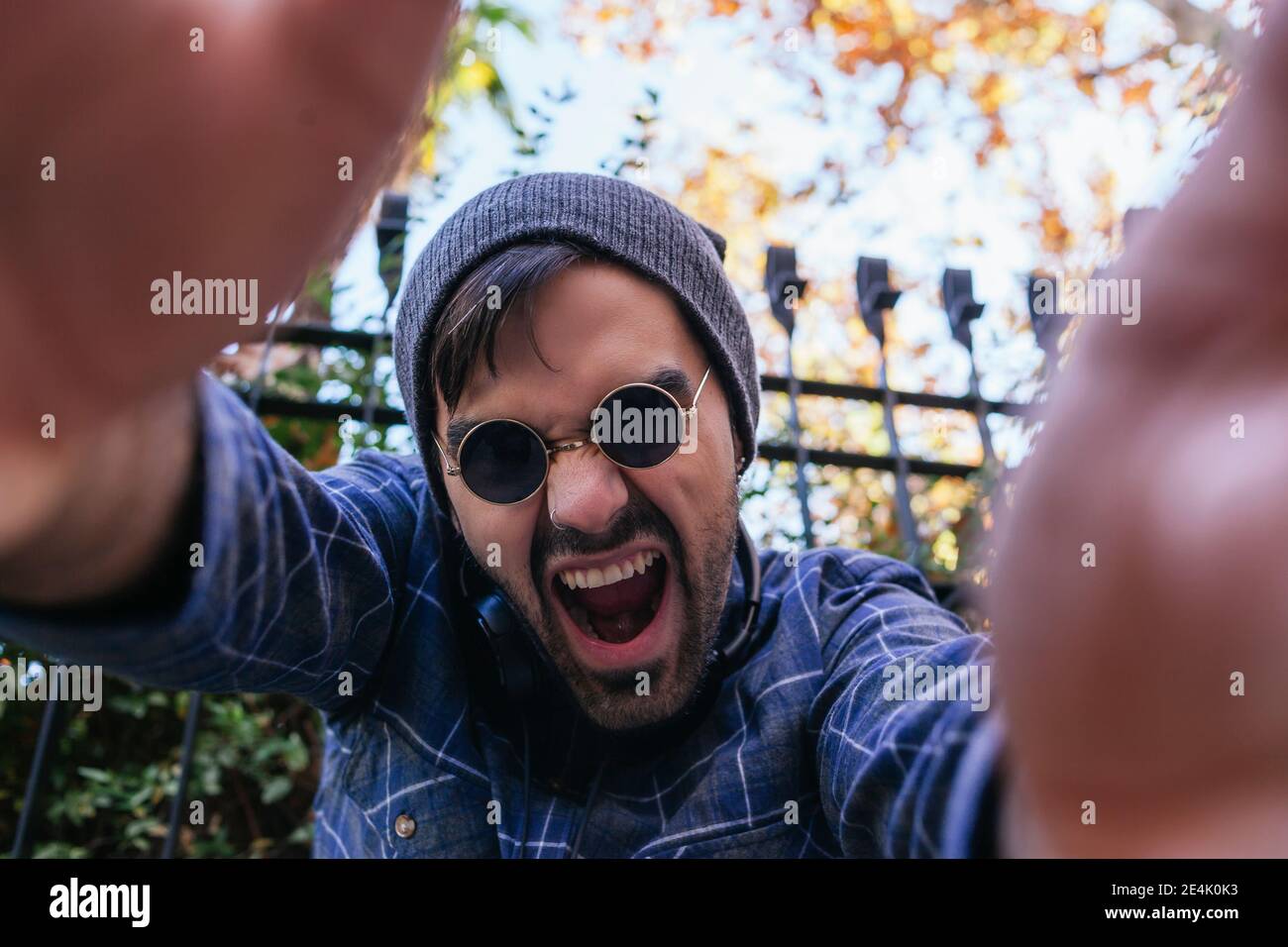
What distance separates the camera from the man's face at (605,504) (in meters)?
1.47

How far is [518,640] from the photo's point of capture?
1518mm

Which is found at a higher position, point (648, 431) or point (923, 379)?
point (923, 379)

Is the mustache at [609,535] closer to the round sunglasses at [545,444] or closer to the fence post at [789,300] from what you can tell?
the round sunglasses at [545,444]

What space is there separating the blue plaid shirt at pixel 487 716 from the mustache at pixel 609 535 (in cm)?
20

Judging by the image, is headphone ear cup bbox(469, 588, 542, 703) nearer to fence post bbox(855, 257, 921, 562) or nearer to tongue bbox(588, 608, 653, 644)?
tongue bbox(588, 608, 653, 644)

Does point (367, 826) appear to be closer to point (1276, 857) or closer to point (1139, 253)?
point (1276, 857)

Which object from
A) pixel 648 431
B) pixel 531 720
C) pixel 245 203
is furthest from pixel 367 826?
pixel 245 203

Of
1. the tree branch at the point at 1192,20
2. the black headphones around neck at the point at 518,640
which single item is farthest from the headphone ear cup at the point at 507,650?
the tree branch at the point at 1192,20

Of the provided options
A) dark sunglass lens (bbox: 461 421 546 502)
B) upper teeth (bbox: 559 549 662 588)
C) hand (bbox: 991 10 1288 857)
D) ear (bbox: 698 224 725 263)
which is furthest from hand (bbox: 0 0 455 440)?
ear (bbox: 698 224 725 263)

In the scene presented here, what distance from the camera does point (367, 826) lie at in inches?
60.4

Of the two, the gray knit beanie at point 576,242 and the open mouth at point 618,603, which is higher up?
the gray knit beanie at point 576,242

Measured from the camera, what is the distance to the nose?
1474mm
